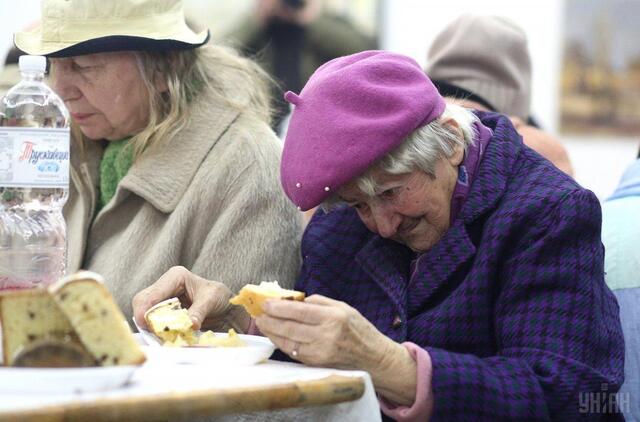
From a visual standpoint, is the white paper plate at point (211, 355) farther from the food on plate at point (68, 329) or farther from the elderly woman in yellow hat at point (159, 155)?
the elderly woman in yellow hat at point (159, 155)

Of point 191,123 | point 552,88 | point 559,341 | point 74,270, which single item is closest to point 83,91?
point 191,123

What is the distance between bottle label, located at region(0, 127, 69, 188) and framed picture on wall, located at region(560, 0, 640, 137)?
4.88 metres

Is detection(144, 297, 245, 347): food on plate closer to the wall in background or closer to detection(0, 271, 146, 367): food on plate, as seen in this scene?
detection(0, 271, 146, 367): food on plate

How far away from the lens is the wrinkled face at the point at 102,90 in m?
2.80

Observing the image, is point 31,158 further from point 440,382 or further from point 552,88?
point 552,88

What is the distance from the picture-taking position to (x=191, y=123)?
2.88 meters

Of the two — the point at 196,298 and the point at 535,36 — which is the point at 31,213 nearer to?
the point at 196,298

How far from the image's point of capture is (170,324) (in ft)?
6.77

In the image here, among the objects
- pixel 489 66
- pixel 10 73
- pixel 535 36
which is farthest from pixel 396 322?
pixel 535 36

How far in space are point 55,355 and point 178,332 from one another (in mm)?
490

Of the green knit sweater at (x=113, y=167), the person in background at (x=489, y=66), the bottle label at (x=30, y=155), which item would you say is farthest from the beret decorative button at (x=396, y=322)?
the person in background at (x=489, y=66)

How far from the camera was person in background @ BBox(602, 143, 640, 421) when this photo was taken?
7.67 ft

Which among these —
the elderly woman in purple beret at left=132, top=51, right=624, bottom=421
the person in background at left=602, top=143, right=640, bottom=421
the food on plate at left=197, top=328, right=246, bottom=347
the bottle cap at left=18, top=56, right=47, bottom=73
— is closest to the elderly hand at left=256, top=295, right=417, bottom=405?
the elderly woman in purple beret at left=132, top=51, right=624, bottom=421

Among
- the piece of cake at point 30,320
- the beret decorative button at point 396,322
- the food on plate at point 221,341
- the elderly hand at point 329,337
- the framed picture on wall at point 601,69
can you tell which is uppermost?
the piece of cake at point 30,320
